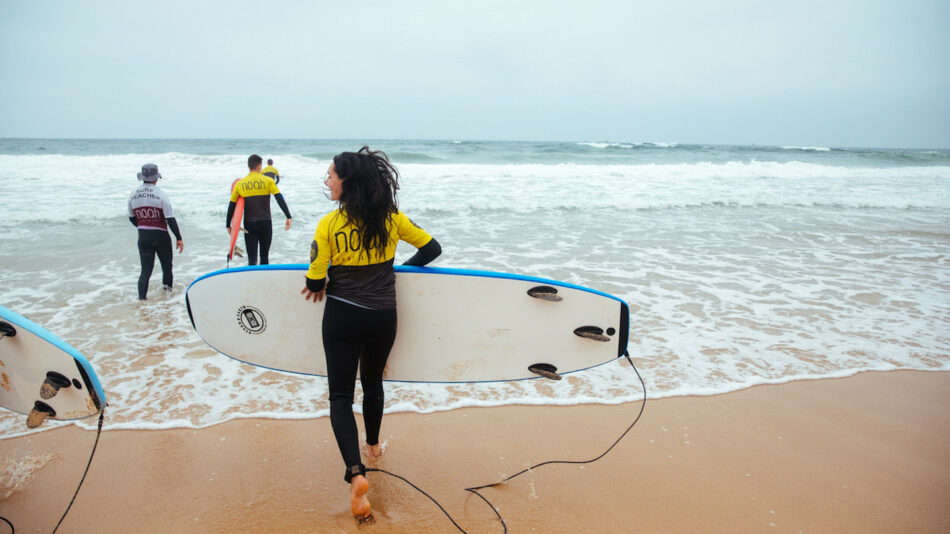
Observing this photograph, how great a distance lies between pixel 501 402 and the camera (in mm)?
3434

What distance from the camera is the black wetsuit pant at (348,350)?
2188 mm

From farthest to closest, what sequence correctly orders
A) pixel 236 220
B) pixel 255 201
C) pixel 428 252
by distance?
pixel 255 201 → pixel 236 220 → pixel 428 252

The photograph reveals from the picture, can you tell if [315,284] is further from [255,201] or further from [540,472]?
[255,201]

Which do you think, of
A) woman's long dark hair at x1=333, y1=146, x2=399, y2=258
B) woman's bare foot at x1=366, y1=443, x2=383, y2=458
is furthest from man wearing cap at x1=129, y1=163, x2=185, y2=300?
woman's long dark hair at x1=333, y1=146, x2=399, y2=258

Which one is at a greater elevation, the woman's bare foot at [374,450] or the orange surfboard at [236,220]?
the orange surfboard at [236,220]

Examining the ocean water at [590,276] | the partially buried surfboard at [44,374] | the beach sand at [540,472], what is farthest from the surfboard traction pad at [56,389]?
the ocean water at [590,276]

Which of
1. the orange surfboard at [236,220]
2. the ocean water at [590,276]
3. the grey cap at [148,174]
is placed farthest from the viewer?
the orange surfboard at [236,220]

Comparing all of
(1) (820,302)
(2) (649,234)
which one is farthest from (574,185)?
(1) (820,302)

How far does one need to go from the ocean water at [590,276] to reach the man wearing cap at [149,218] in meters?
0.48

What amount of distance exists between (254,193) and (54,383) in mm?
4041

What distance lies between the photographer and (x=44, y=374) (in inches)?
87.5

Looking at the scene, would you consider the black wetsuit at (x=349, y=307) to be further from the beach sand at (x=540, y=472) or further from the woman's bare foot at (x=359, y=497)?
the beach sand at (x=540, y=472)

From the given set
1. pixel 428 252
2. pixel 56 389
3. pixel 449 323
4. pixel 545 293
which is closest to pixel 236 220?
pixel 56 389

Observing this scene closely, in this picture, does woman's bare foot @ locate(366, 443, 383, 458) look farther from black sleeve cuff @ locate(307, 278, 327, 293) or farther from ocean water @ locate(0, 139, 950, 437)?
black sleeve cuff @ locate(307, 278, 327, 293)
